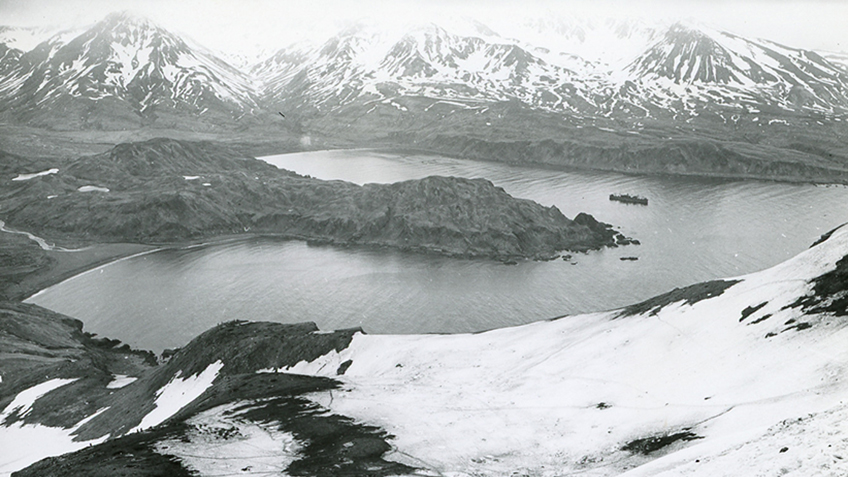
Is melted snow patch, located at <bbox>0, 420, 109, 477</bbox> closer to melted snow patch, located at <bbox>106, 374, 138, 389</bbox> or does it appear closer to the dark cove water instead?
melted snow patch, located at <bbox>106, 374, 138, 389</bbox>

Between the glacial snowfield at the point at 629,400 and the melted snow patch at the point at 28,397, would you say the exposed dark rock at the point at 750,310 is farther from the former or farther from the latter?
the melted snow patch at the point at 28,397

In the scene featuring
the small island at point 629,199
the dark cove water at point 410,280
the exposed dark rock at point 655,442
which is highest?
the exposed dark rock at point 655,442

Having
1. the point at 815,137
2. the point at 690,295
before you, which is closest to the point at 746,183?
the point at 815,137

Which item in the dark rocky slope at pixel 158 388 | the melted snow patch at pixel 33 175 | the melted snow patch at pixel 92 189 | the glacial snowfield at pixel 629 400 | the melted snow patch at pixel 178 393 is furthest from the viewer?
the melted snow patch at pixel 33 175

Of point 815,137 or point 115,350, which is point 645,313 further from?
point 815,137

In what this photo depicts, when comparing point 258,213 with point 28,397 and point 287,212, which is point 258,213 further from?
point 28,397

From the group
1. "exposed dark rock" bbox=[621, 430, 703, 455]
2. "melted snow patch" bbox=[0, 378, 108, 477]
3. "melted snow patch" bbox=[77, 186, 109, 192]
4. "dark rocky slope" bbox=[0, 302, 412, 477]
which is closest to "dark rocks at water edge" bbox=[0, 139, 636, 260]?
"melted snow patch" bbox=[77, 186, 109, 192]

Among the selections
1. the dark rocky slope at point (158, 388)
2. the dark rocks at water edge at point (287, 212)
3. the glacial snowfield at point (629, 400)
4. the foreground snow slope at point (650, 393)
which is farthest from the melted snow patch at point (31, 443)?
the dark rocks at water edge at point (287, 212)
